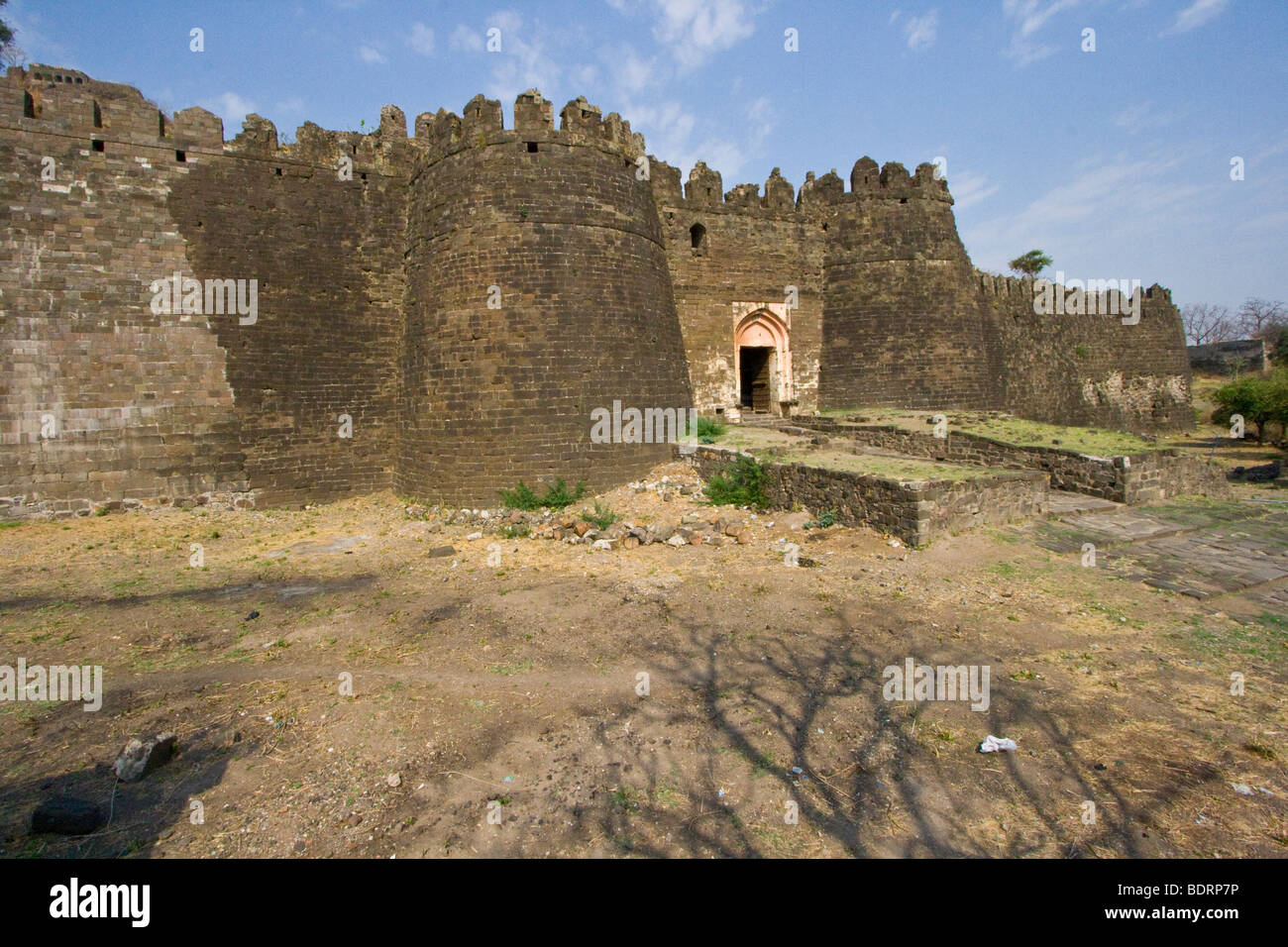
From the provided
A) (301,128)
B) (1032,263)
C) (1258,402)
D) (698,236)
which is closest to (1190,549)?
(698,236)

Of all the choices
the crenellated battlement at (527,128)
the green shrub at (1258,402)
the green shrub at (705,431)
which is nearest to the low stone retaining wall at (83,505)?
the crenellated battlement at (527,128)

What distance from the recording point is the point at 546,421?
11.2 metres

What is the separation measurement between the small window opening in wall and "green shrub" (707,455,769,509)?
7.70 metres

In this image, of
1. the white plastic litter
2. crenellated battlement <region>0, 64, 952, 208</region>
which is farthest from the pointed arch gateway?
the white plastic litter

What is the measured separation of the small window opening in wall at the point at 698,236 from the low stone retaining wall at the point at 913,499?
8285mm

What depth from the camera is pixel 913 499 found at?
8.16 m

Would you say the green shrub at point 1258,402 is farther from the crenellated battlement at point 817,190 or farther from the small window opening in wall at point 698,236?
the small window opening in wall at point 698,236

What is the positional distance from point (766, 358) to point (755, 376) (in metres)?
0.69

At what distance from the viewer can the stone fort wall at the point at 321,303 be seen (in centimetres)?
1033

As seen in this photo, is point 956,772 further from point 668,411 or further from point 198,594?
point 668,411

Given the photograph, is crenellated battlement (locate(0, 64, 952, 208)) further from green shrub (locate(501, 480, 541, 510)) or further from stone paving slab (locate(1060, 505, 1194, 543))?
stone paving slab (locate(1060, 505, 1194, 543))

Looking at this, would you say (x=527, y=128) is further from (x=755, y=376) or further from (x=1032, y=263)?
(x=1032, y=263)

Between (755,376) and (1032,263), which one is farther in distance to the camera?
(1032,263)

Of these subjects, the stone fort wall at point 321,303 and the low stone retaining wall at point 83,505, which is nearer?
the low stone retaining wall at point 83,505
